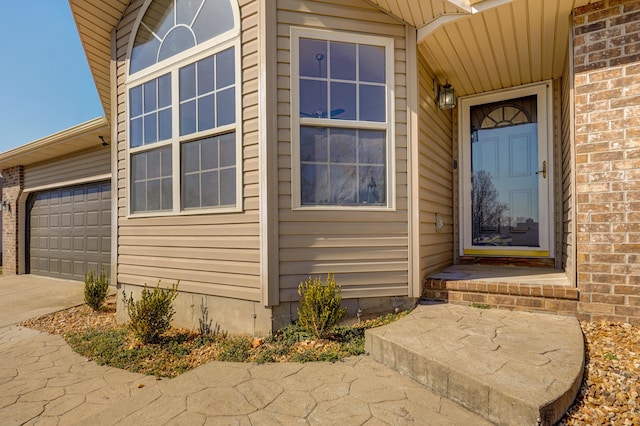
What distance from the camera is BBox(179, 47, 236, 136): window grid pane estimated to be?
327 centimetres

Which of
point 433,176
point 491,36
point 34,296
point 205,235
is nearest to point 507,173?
point 433,176

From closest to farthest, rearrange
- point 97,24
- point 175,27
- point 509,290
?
point 509,290
point 175,27
point 97,24

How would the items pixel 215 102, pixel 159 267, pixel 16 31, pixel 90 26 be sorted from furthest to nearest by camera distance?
pixel 16 31
pixel 90 26
pixel 159 267
pixel 215 102

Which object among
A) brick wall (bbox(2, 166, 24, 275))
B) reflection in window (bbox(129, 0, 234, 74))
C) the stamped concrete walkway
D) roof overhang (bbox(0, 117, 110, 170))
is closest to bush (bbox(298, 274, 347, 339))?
the stamped concrete walkway

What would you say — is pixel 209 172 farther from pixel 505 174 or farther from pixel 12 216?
pixel 12 216

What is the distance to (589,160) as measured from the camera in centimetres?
277

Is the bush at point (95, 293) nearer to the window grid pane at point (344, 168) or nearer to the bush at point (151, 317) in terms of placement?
the bush at point (151, 317)

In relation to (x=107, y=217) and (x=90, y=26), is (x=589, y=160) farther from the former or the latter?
(x=107, y=217)

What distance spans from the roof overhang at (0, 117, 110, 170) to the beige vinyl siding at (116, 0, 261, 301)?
1.94 meters

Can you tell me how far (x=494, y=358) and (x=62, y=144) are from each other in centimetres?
777

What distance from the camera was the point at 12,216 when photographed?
810 centimetres

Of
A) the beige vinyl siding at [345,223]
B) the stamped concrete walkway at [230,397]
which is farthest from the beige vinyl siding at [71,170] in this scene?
the beige vinyl siding at [345,223]

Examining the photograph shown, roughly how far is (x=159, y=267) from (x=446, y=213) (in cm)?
355

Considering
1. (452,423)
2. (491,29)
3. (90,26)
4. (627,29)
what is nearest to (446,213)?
(491,29)
